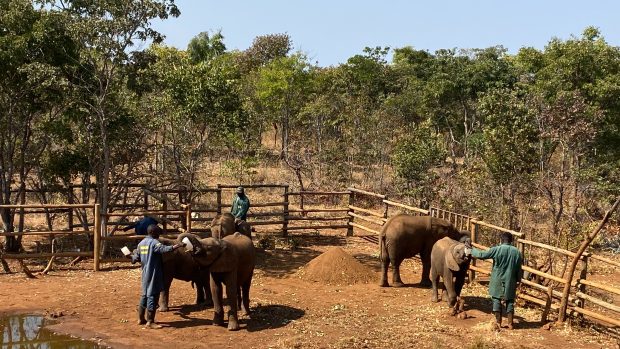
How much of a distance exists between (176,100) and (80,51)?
2350 mm

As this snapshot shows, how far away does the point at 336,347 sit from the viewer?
845 centimetres

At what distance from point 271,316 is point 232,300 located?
3.62 ft

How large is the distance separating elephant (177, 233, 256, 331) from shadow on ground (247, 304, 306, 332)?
0.40m

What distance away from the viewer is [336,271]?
1226 centimetres

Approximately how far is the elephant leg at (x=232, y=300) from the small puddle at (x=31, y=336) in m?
1.86

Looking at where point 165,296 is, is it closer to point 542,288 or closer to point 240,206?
point 240,206

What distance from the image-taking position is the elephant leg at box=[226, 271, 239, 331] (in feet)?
29.2

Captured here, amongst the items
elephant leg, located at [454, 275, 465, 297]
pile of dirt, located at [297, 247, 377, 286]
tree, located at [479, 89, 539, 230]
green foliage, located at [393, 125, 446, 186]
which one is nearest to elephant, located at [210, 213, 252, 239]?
pile of dirt, located at [297, 247, 377, 286]

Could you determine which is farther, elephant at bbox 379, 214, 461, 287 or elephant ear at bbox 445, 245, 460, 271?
elephant at bbox 379, 214, 461, 287

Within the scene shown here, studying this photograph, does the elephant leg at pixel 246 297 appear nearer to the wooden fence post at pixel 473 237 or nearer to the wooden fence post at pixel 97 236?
the wooden fence post at pixel 97 236

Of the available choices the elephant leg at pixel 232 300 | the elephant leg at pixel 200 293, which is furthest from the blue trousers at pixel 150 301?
the elephant leg at pixel 200 293

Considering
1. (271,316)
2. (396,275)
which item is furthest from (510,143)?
(271,316)

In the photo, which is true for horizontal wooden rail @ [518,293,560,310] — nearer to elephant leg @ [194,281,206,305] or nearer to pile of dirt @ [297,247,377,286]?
pile of dirt @ [297,247,377,286]

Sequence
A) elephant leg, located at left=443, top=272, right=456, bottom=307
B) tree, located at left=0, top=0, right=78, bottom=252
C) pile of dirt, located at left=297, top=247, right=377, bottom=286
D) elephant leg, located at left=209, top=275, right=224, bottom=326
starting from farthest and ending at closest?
1. tree, located at left=0, top=0, right=78, bottom=252
2. pile of dirt, located at left=297, top=247, right=377, bottom=286
3. elephant leg, located at left=443, top=272, right=456, bottom=307
4. elephant leg, located at left=209, top=275, right=224, bottom=326
